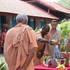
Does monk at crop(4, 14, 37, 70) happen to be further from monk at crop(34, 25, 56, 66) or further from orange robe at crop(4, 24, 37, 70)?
monk at crop(34, 25, 56, 66)

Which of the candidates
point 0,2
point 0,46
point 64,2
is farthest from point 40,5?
point 64,2

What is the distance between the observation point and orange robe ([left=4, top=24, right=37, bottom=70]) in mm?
3727

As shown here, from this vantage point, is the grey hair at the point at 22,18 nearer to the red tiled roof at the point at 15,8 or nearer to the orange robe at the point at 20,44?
the orange robe at the point at 20,44

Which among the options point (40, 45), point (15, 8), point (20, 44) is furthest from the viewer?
point (15, 8)

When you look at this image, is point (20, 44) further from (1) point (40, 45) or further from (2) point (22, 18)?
(1) point (40, 45)

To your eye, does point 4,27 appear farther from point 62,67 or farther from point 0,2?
point 62,67

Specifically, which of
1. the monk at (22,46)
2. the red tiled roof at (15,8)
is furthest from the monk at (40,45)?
the red tiled roof at (15,8)

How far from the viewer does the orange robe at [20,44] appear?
3.73m

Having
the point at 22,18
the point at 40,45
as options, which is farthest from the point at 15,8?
the point at 22,18

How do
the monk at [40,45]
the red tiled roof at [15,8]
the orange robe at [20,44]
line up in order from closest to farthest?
the orange robe at [20,44] < the monk at [40,45] < the red tiled roof at [15,8]

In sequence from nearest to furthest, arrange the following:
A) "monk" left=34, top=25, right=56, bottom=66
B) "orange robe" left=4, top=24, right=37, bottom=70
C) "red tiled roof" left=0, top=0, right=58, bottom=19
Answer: "orange robe" left=4, top=24, right=37, bottom=70 → "monk" left=34, top=25, right=56, bottom=66 → "red tiled roof" left=0, top=0, right=58, bottom=19

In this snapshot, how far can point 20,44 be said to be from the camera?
373 centimetres

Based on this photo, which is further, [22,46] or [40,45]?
[40,45]

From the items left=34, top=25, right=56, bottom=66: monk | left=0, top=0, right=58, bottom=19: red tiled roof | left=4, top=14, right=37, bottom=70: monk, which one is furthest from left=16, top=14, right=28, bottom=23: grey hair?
left=0, top=0, right=58, bottom=19: red tiled roof
